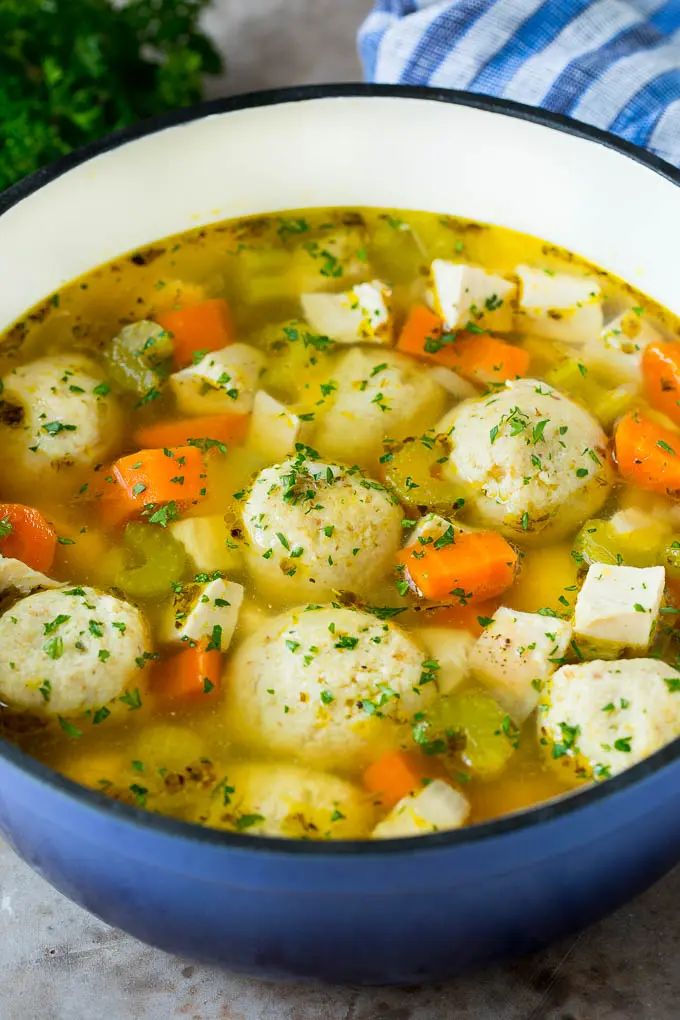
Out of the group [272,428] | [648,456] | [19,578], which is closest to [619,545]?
[648,456]

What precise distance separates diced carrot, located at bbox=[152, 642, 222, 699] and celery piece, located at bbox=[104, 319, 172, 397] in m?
0.69

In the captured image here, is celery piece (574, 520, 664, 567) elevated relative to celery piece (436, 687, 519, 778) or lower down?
elevated

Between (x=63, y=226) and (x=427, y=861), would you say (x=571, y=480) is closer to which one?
(x=427, y=861)

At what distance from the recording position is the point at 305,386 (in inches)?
103

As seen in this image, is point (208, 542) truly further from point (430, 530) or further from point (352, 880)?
point (352, 880)

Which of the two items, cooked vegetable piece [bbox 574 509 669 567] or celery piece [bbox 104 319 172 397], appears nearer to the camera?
cooked vegetable piece [bbox 574 509 669 567]

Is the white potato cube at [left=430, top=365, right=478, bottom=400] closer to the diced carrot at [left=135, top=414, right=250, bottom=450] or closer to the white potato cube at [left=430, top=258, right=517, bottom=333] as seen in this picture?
the white potato cube at [left=430, top=258, right=517, bottom=333]

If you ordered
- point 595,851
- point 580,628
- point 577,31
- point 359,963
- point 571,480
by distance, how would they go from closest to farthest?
point 595,851 < point 359,963 < point 580,628 < point 571,480 < point 577,31

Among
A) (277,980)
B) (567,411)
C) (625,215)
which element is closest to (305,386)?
(567,411)

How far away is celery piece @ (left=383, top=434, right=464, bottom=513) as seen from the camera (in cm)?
236

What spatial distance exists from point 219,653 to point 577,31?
6.51ft

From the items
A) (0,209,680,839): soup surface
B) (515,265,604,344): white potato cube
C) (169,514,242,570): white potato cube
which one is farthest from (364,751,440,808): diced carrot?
(515,265,604,344): white potato cube

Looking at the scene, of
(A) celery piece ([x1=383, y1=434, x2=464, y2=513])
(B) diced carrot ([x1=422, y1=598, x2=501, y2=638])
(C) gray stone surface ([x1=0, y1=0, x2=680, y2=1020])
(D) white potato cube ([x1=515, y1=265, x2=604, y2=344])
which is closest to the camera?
(C) gray stone surface ([x1=0, y1=0, x2=680, y2=1020])

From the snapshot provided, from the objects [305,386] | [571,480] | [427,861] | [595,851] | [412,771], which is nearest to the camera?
[427,861]
